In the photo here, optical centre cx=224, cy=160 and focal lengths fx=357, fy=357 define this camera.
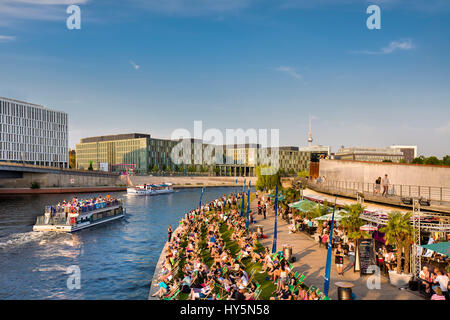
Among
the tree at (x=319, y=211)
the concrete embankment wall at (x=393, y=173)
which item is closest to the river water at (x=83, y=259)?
the tree at (x=319, y=211)

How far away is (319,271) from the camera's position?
58.9 feet

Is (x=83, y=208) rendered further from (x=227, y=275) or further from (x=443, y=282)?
(x=443, y=282)

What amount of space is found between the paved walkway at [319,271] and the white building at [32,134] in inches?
4963

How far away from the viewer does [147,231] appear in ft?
133

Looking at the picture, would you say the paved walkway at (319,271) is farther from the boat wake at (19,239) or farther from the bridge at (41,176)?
the bridge at (41,176)

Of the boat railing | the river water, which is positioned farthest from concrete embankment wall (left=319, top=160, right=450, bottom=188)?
the boat railing

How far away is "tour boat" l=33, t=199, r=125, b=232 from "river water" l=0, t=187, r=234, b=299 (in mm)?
789

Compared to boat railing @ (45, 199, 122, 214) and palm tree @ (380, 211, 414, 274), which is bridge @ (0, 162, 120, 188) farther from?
palm tree @ (380, 211, 414, 274)

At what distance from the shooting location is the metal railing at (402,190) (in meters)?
24.3

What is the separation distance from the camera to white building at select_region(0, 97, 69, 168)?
413 feet

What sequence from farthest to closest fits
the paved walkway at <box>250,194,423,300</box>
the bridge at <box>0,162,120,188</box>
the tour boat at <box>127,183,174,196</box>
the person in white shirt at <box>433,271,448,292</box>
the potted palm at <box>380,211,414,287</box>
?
1. the tour boat at <box>127,183,174,196</box>
2. the bridge at <box>0,162,120,188</box>
3. the potted palm at <box>380,211,414,287</box>
4. the paved walkway at <box>250,194,423,300</box>
5. the person in white shirt at <box>433,271,448,292</box>

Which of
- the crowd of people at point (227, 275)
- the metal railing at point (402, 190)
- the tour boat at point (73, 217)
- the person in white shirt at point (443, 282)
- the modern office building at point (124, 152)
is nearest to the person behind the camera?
the person in white shirt at point (443, 282)
